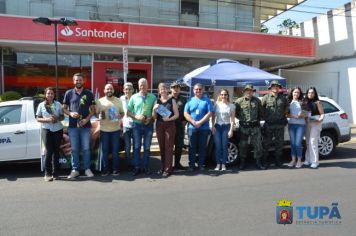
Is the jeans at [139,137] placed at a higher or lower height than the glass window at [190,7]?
lower

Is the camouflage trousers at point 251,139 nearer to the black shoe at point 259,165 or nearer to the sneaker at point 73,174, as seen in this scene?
the black shoe at point 259,165

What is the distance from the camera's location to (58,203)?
5664mm

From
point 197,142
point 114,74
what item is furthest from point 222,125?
point 114,74

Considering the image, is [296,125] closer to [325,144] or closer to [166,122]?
[325,144]

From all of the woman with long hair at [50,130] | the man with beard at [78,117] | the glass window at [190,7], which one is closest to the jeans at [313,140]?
the man with beard at [78,117]

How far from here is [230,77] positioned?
34.2ft

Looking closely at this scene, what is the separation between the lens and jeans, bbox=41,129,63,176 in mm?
7188

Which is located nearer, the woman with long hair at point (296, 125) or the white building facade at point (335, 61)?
the woman with long hair at point (296, 125)

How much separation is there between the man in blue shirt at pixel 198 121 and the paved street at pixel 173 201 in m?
0.50

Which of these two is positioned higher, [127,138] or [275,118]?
[275,118]

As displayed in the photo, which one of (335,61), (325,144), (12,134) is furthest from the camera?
(335,61)

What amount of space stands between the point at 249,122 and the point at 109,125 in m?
2.96

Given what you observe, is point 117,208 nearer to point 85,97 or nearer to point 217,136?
point 85,97

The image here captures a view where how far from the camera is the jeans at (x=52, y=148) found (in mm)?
7188
